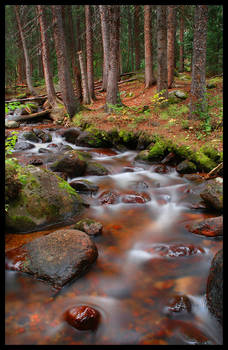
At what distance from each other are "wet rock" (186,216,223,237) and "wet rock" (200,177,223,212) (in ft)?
2.27

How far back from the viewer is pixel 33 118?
17.6 metres

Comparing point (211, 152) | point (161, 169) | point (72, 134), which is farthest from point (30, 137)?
point (211, 152)

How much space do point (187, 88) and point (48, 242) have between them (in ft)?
44.7

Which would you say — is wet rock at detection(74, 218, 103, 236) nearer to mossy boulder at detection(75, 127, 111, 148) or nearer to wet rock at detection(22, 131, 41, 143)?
mossy boulder at detection(75, 127, 111, 148)

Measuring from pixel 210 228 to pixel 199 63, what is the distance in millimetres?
6905

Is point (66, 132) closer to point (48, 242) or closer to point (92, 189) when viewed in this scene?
point (92, 189)

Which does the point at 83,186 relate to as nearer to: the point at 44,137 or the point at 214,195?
the point at 214,195

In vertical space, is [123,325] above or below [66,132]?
below

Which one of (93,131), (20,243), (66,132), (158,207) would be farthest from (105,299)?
(66,132)

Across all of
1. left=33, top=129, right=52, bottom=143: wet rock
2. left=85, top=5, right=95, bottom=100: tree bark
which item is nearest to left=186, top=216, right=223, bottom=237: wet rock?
left=33, top=129, right=52, bottom=143: wet rock

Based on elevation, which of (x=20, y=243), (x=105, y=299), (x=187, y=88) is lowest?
(x=105, y=299)

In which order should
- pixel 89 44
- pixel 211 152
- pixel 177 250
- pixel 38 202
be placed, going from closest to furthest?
1. pixel 177 250
2. pixel 38 202
3. pixel 211 152
4. pixel 89 44

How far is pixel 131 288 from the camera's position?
408cm

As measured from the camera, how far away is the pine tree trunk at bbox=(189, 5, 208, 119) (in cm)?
908
